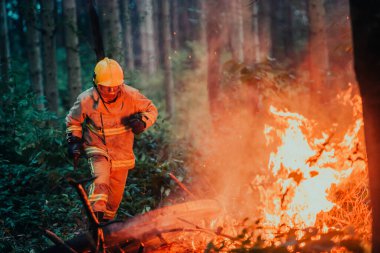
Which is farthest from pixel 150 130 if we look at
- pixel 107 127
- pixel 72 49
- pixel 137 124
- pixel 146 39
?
pixel 146 39

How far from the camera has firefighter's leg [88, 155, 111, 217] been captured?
5883 mm

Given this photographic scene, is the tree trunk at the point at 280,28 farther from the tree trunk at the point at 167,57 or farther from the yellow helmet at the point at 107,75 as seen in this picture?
the yellow helmet at the point at 107,75

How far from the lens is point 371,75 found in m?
3.37

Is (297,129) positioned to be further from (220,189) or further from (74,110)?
(74,110)

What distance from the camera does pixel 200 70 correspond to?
24.9m

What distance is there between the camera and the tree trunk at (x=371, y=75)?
3.32m

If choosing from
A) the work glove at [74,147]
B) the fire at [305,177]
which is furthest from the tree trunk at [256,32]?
the work glove at [74,147]

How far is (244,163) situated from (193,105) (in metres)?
11.5

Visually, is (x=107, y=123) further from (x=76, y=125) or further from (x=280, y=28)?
(x=280, y=28)

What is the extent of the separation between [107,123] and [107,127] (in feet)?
0.16

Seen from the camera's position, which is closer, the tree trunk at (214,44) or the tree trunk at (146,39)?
the tree trunk at (214,44)

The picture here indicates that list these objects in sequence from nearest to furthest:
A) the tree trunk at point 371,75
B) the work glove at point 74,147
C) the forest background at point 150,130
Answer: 1. the tree trunk at point 371,75
2. the work glove at point 74,147
3. the forest background at point 150,130

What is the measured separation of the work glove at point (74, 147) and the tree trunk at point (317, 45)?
7476mm

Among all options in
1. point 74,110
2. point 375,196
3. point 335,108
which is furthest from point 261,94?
point 375,196
